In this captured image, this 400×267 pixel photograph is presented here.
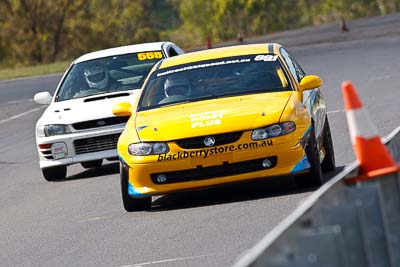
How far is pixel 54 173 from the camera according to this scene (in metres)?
15.9

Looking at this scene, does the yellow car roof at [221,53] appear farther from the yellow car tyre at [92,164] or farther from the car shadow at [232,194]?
the yellow car tyre at [92,164]

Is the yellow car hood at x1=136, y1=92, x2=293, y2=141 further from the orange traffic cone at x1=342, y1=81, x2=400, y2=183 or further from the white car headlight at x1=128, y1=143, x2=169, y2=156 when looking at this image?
the orange traffic cone at x1=342, y1=81, x2=400, y2=183

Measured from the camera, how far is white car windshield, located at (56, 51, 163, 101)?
16.4 m

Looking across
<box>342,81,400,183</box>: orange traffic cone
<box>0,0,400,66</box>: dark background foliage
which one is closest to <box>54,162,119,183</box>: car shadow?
<box>342,81,400,183</box>: orange traffic cone

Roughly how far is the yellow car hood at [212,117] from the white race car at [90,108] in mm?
3466

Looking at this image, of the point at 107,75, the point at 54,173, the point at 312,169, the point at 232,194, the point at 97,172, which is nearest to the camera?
the point at 312,169

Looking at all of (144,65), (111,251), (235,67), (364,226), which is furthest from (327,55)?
(364,226)

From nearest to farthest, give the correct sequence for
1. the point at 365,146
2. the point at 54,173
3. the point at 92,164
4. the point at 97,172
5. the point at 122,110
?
the point at 365,146
the point at 122,110
the point at 54,173
the point at 97,172
the point at 92,164

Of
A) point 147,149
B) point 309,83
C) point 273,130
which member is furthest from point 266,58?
point 147,149

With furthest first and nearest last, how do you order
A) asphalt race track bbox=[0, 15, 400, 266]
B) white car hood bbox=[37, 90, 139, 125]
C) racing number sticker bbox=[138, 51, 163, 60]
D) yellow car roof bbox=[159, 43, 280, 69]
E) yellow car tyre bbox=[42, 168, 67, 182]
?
1. racing number sticker bbox=[138, 51, 163, 60]
2. yellow car tyre bbox=[42, 168, 67, 182]
3. white car hood bbox=[37, 90, 139, 125]
4. yellow car roof bbox=[159, 43, 280, 69]
5. asphalt race track bbox=[0, 15, 400, 266]

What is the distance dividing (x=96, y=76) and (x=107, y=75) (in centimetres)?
14

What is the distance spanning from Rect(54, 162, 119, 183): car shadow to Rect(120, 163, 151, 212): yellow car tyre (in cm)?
394

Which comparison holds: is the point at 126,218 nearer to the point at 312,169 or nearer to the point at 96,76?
the point at 312,169

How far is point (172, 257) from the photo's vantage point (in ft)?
29.6
